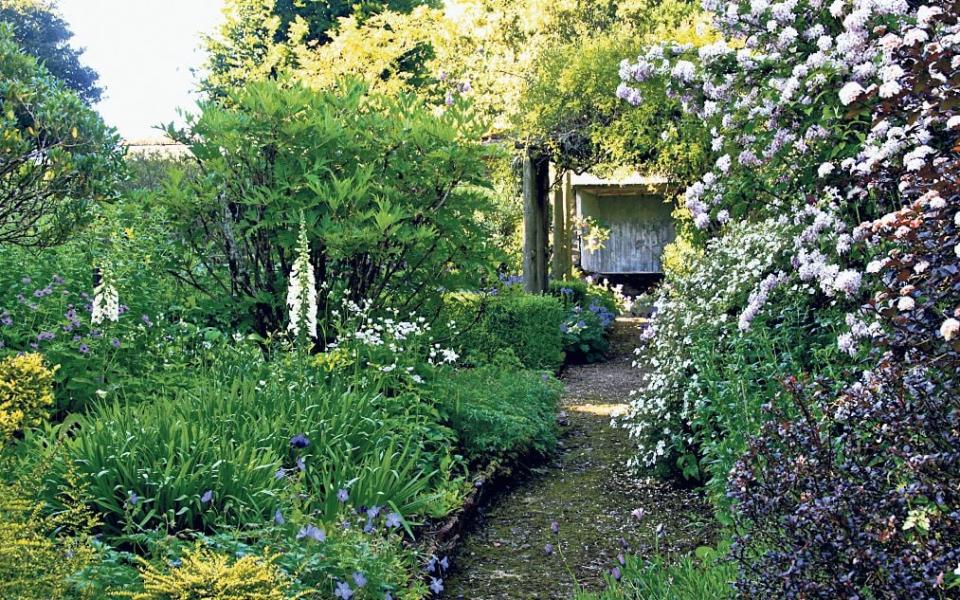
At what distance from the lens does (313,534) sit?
10.8 ft

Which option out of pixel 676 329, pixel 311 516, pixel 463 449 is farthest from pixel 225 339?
pixel 676 329

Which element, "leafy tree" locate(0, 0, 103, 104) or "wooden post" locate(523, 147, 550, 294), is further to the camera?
"leafy tree" locate(0, 0, 103, 104)

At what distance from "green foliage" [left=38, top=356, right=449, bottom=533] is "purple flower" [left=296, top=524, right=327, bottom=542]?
218mm

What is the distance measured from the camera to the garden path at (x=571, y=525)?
424cm

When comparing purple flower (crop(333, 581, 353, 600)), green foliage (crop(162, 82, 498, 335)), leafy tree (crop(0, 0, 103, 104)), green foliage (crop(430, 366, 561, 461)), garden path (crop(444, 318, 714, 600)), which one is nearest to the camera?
purple flower (crop(333, 581, 353, 600))

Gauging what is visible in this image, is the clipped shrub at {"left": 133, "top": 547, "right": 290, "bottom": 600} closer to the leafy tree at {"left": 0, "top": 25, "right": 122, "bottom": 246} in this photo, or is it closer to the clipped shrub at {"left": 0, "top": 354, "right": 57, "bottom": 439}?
the clipped shrub at {"left": 0, "top": 354, "right": 57, "bottom": 439}

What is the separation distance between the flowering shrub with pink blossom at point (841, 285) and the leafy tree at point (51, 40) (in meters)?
28.3

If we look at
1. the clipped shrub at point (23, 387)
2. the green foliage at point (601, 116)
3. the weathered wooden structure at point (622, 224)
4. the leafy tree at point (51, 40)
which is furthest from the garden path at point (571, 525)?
the leafy tree at point (51, 40)

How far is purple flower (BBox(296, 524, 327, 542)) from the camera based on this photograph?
328cm

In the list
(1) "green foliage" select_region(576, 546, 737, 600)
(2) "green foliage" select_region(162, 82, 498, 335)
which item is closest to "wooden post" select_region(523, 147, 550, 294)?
(2) "green foliage" select_region(162, 82, 498, 335)

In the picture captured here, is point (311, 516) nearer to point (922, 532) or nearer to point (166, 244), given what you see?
point (922, 532)

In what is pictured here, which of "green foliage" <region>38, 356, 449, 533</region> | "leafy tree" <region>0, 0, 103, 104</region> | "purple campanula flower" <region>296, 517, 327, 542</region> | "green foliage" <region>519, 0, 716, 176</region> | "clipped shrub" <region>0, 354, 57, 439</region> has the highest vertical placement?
"leafy tree" <region>0, 0, 103, 104</region>

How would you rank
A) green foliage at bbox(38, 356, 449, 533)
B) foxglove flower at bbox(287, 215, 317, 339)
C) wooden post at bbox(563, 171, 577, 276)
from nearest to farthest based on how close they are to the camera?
1. green foliage at bbox(38, 356, 449, 533)
2. foxglove flower at bbox(287, 215, 317, 339)
3. wooden post at bbox(563, 171, 577, 276)

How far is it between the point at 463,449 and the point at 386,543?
2242 millimetres
